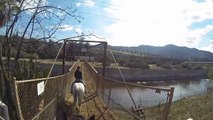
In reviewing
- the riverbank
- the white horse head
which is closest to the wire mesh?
the white horse head

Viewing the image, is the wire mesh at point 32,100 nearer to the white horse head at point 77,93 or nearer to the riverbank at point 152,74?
the white horse head at point 77,93

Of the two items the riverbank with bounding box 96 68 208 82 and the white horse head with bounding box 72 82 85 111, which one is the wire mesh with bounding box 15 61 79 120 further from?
the riverbank with bounding box 96 68 208 82

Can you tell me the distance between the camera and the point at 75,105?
1389 centimetres

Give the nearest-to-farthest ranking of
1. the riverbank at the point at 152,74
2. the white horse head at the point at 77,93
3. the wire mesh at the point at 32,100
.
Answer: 1. the wire mesh at the point at 32,100
2. the white horse head at the point at 77,93
3. the riverbank at the point at 152,74

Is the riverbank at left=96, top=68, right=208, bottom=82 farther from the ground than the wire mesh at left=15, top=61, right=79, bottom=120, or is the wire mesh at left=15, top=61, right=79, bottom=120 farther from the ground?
the wire mesh at left=15, top=61, right=79, bottom=120

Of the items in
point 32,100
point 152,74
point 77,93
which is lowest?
point 152,74

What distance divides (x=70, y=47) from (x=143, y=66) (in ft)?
235

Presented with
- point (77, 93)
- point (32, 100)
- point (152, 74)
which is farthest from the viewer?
point (152, 74)

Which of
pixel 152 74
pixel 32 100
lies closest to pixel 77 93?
pixel 32 100

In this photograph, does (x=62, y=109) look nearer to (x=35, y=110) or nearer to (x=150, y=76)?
(x=35, y=110)

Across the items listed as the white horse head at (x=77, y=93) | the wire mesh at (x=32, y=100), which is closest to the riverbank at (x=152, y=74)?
the white horse head at (x=77, y=93)

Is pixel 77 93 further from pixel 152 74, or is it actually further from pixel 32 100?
pixel 152 74

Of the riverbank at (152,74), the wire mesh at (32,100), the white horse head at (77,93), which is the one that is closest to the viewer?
the wire mesh at (32,100)

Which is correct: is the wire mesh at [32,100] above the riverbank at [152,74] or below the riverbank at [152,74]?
above
